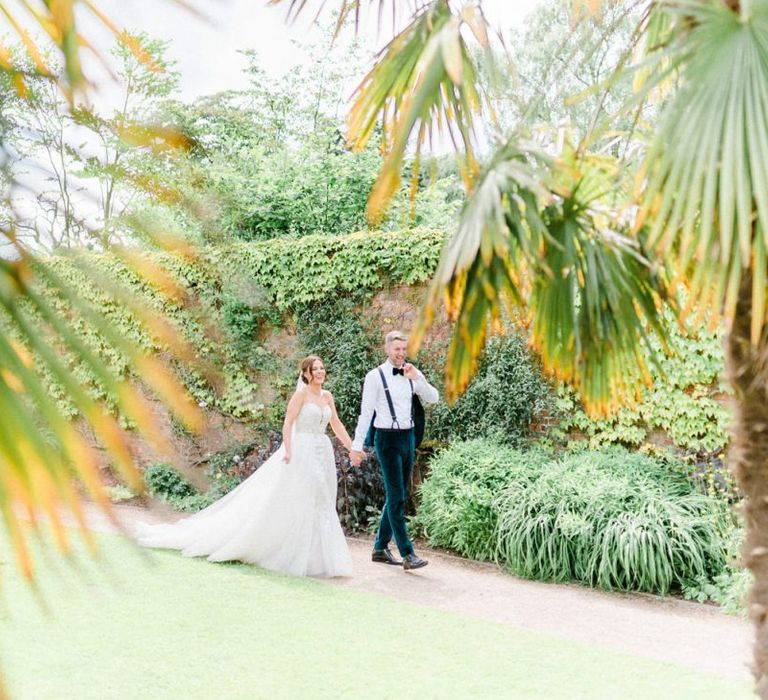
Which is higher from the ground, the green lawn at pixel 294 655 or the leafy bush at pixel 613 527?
the leafy bush at pixel 613 527

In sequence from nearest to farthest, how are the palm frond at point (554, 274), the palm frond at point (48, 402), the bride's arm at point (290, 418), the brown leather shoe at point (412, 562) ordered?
the palm frond at point (48, 402)
the palm frond at point (554, 274)
the brown leather shoe at point (412, 562)
the bride's arm at point (290, 418)

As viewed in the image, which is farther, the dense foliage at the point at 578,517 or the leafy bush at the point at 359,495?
the leafy bush at the point at 359,495

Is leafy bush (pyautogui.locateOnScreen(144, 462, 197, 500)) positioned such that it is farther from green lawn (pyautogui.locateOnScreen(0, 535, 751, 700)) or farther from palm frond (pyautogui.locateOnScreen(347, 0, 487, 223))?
green lawn (pyautogui.locateOnScreen(0, 535, 751, 700))

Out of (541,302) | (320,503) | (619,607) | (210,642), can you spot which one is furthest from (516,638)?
(541,302)

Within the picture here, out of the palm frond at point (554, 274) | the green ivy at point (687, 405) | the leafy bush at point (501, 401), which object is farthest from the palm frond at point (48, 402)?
the leafy bush at point (501, 401)

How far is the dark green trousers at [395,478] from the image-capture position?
7633 mm

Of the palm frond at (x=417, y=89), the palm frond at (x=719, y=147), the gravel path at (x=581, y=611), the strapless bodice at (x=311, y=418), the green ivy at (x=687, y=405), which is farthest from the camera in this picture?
the green ivy at (x=687, y=405)

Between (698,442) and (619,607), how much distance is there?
2150mm

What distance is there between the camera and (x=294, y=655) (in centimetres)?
521

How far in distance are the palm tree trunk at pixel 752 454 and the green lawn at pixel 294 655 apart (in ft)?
5.23

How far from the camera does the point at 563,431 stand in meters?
9.12

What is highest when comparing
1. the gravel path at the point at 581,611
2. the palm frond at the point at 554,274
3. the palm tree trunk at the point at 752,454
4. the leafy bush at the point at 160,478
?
the palm frond at the point at 554,274

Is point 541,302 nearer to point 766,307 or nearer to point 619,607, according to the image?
point 766,307

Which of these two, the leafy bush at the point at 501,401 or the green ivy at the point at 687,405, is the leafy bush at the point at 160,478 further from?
the leafy bush at the point at 501,401
